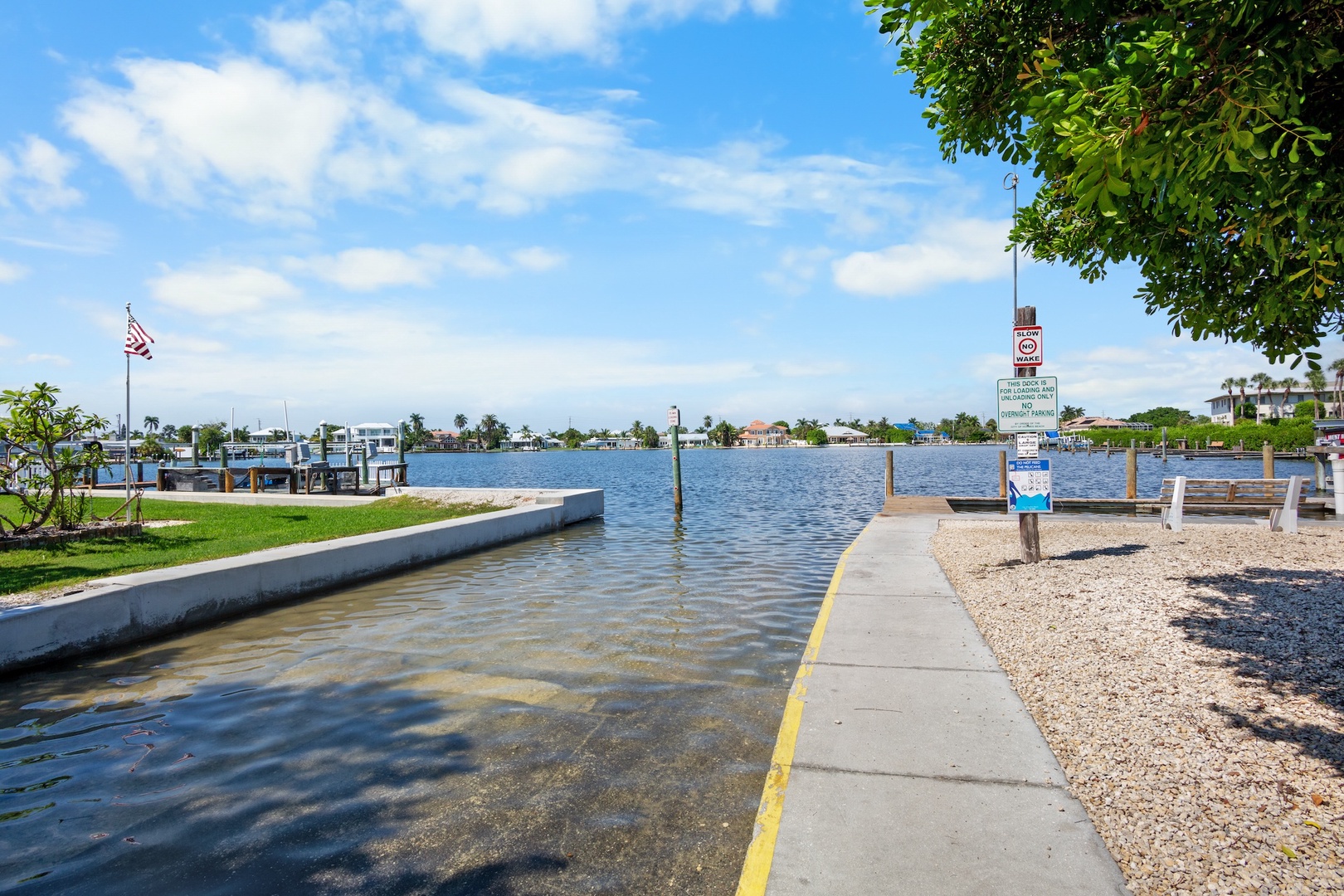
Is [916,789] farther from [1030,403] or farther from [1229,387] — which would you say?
[1229,387]

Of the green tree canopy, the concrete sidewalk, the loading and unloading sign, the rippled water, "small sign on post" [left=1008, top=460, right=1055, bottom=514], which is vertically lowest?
the rippled water

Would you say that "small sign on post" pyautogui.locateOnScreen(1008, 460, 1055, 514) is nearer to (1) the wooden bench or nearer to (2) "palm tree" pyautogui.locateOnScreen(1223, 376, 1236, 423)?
(1) the wooden bench

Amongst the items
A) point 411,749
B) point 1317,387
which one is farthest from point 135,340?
point 1317,387

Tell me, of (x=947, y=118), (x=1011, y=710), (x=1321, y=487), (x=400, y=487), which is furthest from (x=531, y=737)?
(x=1321, y=487)

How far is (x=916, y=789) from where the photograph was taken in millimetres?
3984

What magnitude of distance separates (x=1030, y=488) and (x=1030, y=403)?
1293mm

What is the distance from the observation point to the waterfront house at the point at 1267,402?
119m

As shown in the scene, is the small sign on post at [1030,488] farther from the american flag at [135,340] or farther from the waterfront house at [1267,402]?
the waterfront house at [1267,402]

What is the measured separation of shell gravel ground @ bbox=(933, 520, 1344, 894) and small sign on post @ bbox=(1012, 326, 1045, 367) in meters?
3.07

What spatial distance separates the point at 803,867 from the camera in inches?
129

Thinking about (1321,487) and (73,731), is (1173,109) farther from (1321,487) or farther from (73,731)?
(1321,487)

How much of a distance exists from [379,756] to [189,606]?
18.6 feet

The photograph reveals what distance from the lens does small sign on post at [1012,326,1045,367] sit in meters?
10.5

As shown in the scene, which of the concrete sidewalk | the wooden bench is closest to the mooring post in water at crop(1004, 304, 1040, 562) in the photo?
the concrete sidewalk
